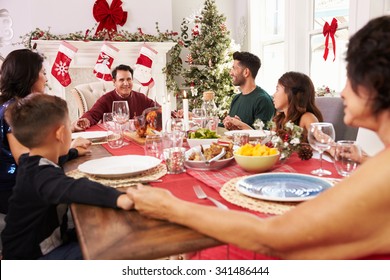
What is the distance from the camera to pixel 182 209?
85 cm

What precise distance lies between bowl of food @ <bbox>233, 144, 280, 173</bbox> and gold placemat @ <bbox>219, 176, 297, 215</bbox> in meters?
0.23

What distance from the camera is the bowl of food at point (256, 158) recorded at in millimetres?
1300

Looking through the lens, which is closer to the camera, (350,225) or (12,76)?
(350,225)

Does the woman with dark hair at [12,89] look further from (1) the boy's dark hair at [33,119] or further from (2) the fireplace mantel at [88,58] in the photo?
(2) the fireplace mantel at [88,58]

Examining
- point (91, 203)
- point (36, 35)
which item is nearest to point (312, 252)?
point (91, 203)

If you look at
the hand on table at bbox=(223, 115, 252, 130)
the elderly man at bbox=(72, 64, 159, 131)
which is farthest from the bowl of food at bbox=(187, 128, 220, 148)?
the elderly man at bbox=(72, 64, 159, 131)

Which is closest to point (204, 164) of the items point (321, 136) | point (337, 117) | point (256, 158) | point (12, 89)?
point (256, 158)

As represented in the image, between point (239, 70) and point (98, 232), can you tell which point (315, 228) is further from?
point (239, 70)

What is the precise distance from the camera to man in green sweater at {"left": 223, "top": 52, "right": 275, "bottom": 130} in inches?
128

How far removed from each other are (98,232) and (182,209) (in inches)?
7.8
